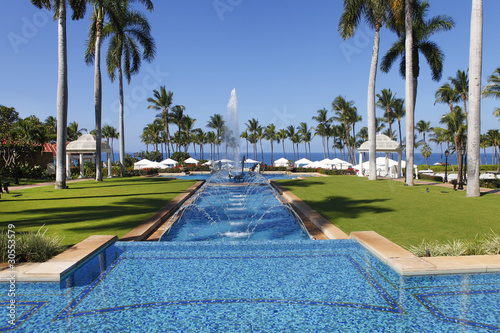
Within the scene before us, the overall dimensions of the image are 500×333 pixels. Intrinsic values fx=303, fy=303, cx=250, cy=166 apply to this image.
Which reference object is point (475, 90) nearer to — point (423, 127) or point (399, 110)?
point (399, 110)

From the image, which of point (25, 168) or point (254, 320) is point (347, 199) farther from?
point (25, 168)

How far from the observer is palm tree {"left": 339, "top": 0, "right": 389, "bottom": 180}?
823 inches

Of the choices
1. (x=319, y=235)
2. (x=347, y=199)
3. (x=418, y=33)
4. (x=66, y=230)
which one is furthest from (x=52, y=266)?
(x=418, y=33)

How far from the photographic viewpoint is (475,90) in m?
12.9

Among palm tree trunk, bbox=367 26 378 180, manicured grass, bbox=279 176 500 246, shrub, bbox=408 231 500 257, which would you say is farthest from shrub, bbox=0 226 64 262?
palm tree trunk, bbox=367 26 378 180

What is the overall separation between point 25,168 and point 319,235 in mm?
26966

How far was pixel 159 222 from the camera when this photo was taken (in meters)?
8.81

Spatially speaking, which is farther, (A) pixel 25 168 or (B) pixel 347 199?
(A) pixel 25 168

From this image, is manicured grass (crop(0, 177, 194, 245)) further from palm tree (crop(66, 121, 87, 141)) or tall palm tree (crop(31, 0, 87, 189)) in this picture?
palm tree (crop(66, 121, 87, 141))

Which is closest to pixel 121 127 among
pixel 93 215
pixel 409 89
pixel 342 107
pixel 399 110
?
pixel 93 215

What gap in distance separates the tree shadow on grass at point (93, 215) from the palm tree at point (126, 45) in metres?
19.5

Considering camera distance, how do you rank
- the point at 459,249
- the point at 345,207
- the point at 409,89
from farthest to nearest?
the point at 409,89, the point at 345,207, the point at 459,249

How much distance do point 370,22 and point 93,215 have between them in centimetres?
2220

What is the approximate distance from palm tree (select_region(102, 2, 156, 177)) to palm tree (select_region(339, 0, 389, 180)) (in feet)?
56.4
